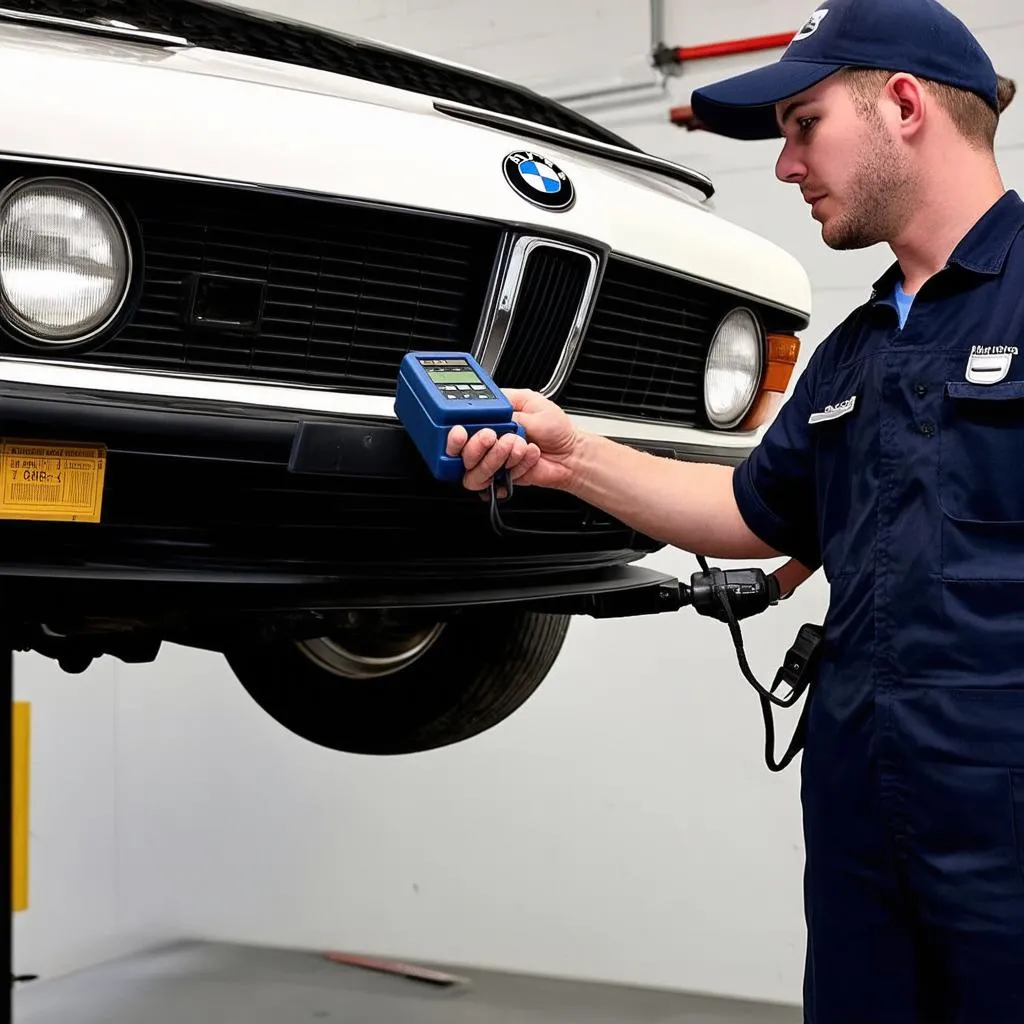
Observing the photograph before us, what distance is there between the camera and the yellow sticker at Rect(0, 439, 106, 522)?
1290 millimetres

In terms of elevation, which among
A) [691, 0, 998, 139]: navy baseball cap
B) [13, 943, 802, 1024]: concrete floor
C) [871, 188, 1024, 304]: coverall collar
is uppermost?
[691, 0, 998, 139]: navy baseball cap

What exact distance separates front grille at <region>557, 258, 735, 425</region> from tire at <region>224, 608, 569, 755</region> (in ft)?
1.64

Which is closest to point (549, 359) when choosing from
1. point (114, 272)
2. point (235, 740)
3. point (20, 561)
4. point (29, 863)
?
point (114, 272)

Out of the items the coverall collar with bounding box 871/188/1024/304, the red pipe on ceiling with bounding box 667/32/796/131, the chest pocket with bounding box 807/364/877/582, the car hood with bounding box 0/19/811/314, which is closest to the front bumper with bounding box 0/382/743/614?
the car hood with bounding box 0/19/811/314

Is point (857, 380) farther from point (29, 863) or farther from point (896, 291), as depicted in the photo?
point (29, 863)

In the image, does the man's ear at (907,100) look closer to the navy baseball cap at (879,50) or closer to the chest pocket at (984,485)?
the navy baseball cap at (879,50)

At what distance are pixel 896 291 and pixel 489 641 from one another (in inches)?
43.8

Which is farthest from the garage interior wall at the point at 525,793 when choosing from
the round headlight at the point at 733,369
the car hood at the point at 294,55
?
the car hood at the point at 294,55

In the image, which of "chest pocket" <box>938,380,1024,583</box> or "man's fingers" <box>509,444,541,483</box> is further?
"man's fingers" <box>509,444,541,483</box>

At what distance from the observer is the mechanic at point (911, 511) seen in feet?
4.04

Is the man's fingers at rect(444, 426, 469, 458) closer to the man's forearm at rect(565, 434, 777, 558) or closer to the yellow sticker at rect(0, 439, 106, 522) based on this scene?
the man's forearm at rect(565, 434, 777, 558)

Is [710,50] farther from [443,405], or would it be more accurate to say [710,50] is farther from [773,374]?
[443,405]

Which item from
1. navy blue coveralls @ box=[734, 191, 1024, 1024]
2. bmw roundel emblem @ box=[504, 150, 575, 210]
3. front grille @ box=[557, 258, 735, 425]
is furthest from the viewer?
front grille @ box=[557, 258, 735, 425]

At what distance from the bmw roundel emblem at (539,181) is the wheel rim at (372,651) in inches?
39.7
